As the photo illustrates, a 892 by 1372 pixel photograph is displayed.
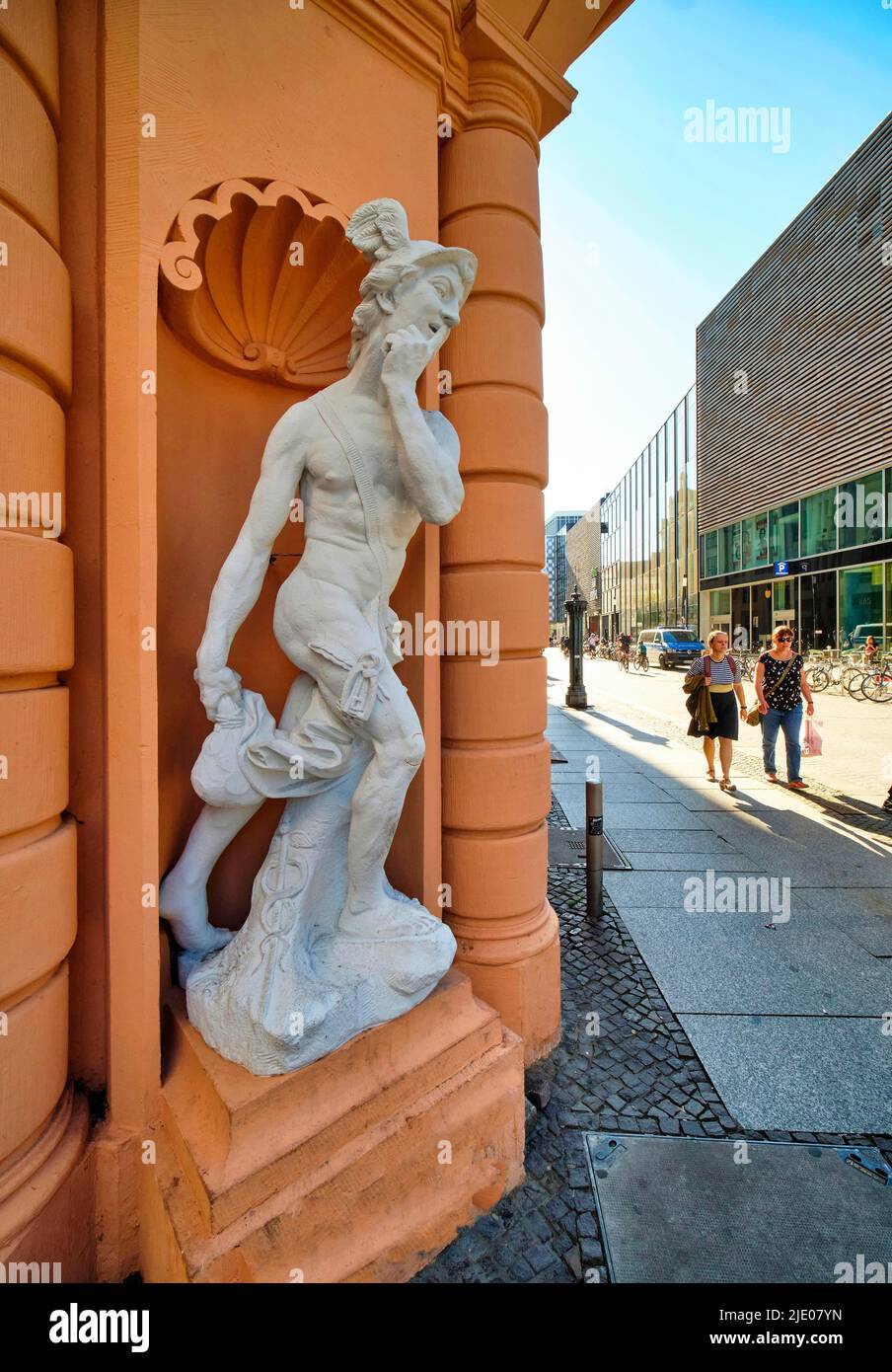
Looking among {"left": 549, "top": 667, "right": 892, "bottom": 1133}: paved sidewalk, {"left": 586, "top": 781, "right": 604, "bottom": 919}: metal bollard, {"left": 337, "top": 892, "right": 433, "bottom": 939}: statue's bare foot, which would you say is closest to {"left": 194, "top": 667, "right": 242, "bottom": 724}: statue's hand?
{"left": 337, "top": 892, "right": 433, "bottom": 939}: statue's bare foot

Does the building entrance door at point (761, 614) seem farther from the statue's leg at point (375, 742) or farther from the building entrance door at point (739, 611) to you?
the statue's leg at point (375, 742)

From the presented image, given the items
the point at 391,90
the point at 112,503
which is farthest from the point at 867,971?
the point at 391,90

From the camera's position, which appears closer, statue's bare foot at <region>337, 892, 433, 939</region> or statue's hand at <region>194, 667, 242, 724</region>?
statue's hand at <region>194, 667, 242, 724</region>

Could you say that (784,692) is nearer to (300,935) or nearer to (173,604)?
Result: (300,935)

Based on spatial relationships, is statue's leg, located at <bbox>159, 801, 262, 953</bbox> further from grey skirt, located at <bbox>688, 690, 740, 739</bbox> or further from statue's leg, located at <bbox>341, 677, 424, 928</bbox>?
grey skirt, located at <bbox>688, 690, 740, 739</bbox>

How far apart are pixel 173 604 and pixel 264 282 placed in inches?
53.8

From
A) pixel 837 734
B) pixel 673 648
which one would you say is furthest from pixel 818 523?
pixel 837 734

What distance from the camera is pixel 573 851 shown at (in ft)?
18.4

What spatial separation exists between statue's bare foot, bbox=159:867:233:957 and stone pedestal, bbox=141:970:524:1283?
0.19m

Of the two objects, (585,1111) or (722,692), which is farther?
(722,692)

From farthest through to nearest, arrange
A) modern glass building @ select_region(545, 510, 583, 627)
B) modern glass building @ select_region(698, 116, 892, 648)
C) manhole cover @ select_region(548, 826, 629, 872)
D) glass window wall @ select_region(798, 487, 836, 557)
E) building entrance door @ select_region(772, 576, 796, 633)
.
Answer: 1. modern glass building @ select_region(545, 510, 583, 627)
2. building entrance door @ select_region(772, 576, 796, 633)
3. glass window wall @ select_region(798, 487, 836, 557)
4. modern glass building @ select_region(698, 116, 892, 648)
5. manhole cover @ select_region(548, 826, 629, 872)

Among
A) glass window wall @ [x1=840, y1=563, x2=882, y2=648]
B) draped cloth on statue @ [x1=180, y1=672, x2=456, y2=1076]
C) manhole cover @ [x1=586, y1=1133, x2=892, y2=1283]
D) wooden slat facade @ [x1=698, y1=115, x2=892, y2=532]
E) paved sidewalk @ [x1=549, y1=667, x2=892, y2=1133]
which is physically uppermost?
wooden slat facade @ [x1=698, y1=115, x2=892, y2=532]

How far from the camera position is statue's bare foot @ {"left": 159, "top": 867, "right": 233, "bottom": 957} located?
85.0 inches
